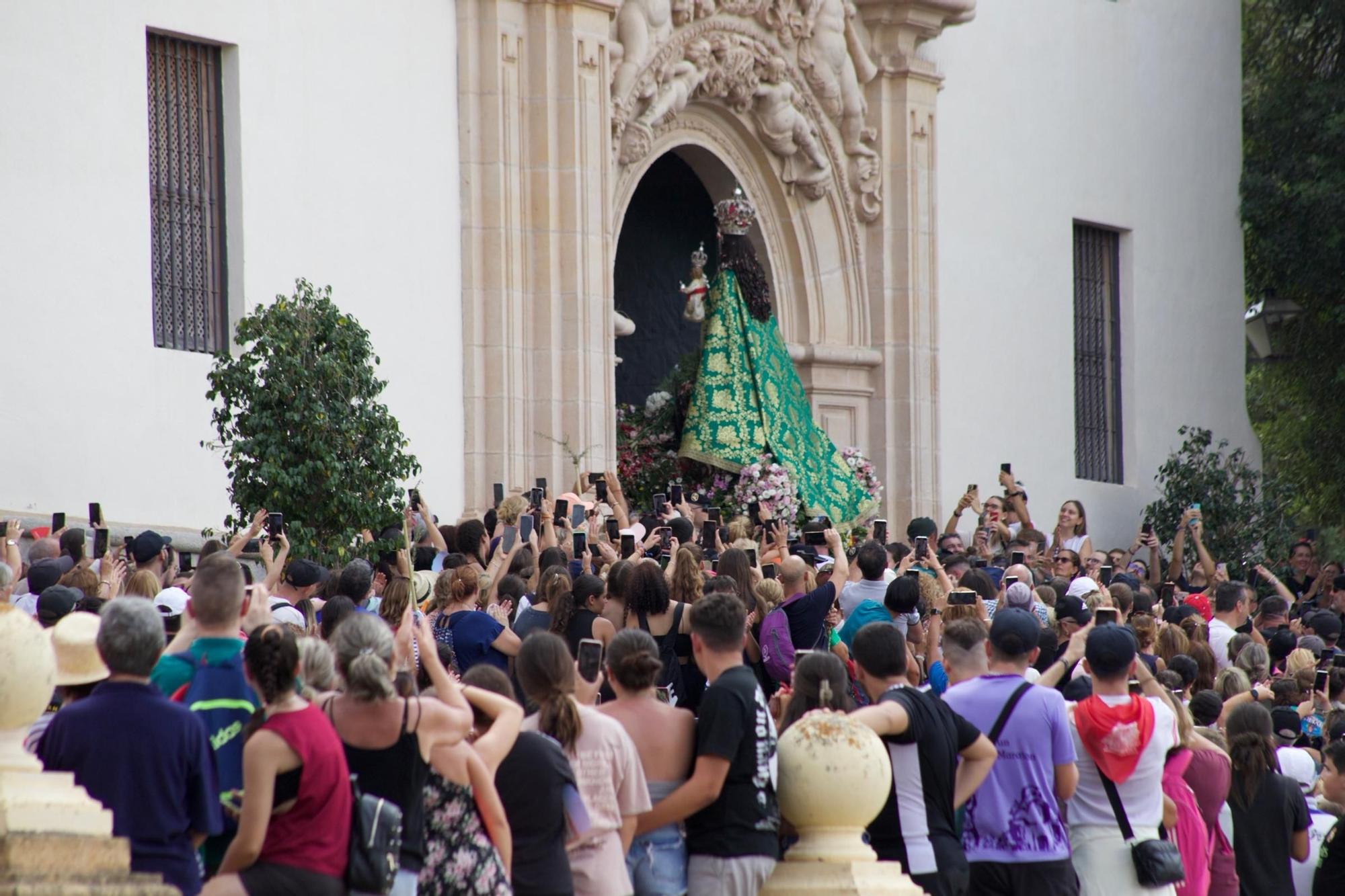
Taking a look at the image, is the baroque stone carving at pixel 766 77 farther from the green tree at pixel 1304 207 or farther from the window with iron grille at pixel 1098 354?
the green tree at pixel 1304 207

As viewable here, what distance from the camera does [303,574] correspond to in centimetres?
1009

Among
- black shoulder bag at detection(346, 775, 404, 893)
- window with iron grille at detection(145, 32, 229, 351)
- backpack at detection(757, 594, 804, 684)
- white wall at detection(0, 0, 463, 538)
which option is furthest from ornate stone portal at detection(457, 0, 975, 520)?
black shoulder bag at detection(346, 775, 404, 893)

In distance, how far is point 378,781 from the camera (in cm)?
612

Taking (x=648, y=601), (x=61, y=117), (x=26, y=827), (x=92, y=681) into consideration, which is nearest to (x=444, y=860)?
(x=92, y=681)

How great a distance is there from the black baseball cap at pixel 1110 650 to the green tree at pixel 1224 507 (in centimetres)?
1432

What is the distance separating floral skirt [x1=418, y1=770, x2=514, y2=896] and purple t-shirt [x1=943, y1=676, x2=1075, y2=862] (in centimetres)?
198

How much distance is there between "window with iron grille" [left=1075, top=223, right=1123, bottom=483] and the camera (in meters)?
23.0

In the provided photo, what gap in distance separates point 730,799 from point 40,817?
7.76ft

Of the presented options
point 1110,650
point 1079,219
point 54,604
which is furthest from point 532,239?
point 1110,650

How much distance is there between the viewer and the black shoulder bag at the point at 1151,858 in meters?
7.60

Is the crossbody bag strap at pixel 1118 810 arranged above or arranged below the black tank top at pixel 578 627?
below

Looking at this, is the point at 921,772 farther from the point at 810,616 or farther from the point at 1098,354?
the point at 1098,354

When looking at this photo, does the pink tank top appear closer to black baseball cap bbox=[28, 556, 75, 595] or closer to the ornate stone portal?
black baseball cap bbox=[28, 556, 75, 595]

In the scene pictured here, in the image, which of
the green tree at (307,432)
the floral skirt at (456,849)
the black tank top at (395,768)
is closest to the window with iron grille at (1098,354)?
the green tree at (307,432)
